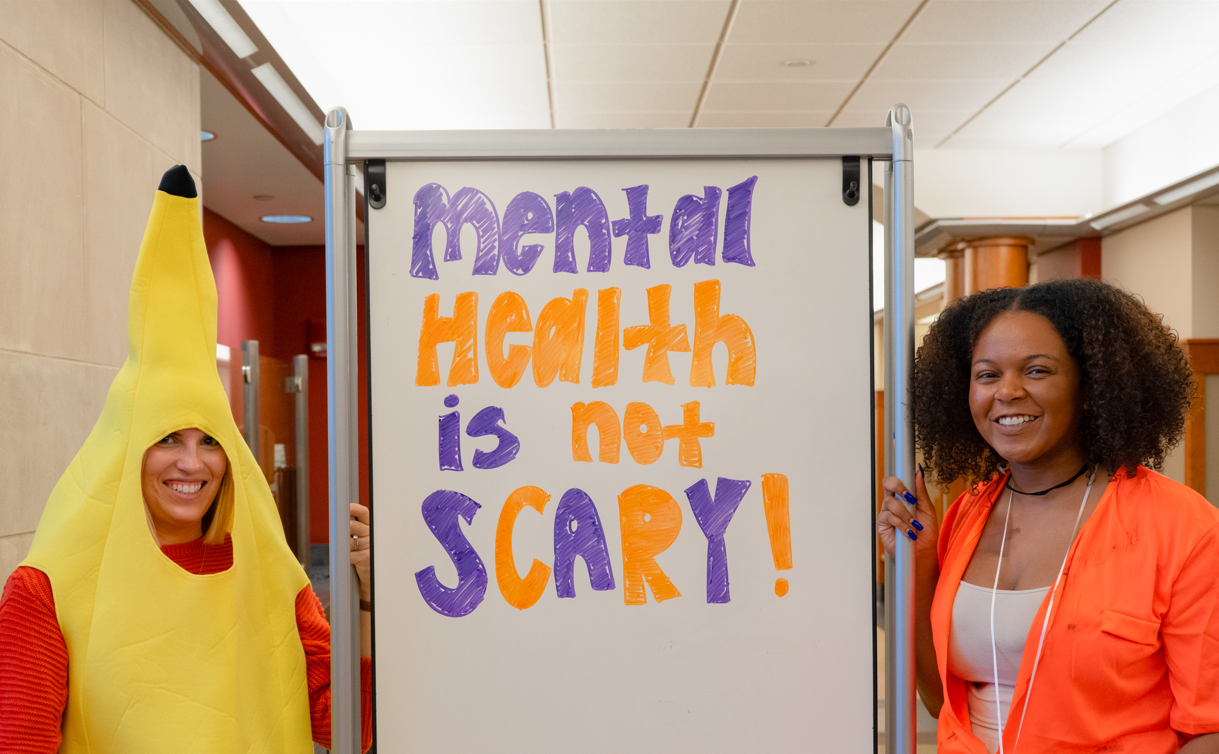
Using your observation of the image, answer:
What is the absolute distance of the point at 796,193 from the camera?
1152 millimetres

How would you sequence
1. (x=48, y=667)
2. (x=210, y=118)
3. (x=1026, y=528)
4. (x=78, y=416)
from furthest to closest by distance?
(x=210, y=118), (x=78, y=416), (x=1026, y=528), (x=48, y=667)

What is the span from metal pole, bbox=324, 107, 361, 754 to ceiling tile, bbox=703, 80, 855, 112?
3.36 metres

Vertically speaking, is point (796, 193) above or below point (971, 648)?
above

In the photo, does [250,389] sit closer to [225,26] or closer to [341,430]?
[225,26]

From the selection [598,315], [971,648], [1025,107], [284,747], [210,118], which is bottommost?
[284,747]

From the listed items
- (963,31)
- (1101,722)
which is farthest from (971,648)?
(963,31)

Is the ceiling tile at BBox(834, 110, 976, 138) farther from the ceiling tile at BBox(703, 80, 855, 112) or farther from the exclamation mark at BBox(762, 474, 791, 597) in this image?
the exclamation mark at BBox(762, 474, 791, 597)

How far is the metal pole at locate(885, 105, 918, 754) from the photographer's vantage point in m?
1.14

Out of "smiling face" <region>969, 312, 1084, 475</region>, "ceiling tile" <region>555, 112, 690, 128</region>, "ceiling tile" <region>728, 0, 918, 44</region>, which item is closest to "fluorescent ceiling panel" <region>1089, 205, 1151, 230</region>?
"ceiling tile" <region>728, 0, 918, 44</region>

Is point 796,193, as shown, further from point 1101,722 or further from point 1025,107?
point 1025,107

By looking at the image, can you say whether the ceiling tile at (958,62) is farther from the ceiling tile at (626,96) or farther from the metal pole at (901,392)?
the metal pole at (901,392)

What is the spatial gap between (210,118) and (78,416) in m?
1.87

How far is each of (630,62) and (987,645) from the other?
3.24m

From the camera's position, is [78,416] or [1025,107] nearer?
[78,416]
